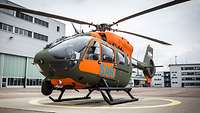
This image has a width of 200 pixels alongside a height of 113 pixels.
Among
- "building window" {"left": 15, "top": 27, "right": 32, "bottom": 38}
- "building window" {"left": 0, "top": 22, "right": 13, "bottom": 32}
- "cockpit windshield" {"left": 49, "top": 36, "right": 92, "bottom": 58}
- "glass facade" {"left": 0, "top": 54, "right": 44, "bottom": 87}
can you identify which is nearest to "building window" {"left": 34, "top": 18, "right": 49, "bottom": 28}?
"building window" {"left": 15, "top": 27, "right": 32, "bottom": 38}

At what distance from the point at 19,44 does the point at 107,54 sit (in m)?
37.8

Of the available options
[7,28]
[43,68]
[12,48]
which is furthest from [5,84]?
[43,68]

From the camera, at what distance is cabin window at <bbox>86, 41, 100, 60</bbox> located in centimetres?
845

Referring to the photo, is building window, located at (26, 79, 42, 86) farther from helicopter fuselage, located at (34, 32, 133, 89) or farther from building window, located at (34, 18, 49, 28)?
helicopter fuselage, located at (34, 32, 133, 89)

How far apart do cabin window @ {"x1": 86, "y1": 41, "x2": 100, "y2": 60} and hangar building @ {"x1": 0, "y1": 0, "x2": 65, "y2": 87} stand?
115 feet

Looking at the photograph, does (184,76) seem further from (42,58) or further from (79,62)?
(42,58)

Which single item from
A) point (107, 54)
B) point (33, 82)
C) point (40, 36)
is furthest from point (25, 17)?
point (107, 54)

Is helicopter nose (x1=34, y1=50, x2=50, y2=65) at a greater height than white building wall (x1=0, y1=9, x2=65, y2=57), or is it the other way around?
white building wall (x1=0, y1=9, x2=65, y2=57)

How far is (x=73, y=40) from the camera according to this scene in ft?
28.0

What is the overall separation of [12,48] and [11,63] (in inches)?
118

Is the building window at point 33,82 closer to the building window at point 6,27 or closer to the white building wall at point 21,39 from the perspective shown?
the white building wall at point 21,39

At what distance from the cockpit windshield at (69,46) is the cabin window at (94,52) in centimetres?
32

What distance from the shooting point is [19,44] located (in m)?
43.3

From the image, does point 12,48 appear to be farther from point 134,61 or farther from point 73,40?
point 73,40
